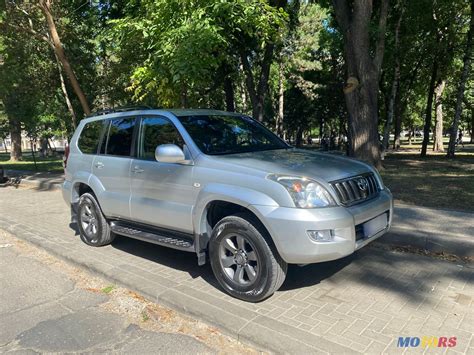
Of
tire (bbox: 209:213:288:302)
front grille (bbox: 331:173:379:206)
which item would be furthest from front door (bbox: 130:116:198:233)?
front grille (bbox: 331:173:379:206)

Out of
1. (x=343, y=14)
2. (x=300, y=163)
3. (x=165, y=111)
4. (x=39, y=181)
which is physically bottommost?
(x=39, y=181)

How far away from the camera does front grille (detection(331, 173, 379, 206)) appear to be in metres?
A: 3.84

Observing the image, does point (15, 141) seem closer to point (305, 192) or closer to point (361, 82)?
point (361, 82)

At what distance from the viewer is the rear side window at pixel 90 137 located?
600 centimetres

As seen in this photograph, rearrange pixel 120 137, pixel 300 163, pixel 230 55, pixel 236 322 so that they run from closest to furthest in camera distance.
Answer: pixel 236 322
pixel 300 163
pixel 120 137
pixel 230 55

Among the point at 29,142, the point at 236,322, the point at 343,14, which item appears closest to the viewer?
the point at 236,322

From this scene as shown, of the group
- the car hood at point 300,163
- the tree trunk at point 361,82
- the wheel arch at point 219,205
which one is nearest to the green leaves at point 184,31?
the tree trunk at point 361,82

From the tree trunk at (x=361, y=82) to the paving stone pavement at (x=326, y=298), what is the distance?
240 inches

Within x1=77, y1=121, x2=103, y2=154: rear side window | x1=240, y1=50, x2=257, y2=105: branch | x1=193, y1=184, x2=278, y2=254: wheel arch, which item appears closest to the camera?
x1=193, y1=184, x2=278, y2=254: wheel arch

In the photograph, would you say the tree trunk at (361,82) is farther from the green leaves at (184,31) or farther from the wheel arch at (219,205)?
the wheel arch at (219,205)

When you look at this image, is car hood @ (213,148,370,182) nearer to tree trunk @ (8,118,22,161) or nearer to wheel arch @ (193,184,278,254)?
wheel arch @ (193,184,278,254)

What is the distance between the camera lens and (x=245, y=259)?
3998mm

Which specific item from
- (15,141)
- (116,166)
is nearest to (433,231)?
(116,166)

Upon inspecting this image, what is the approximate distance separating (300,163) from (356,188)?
0.60 m
